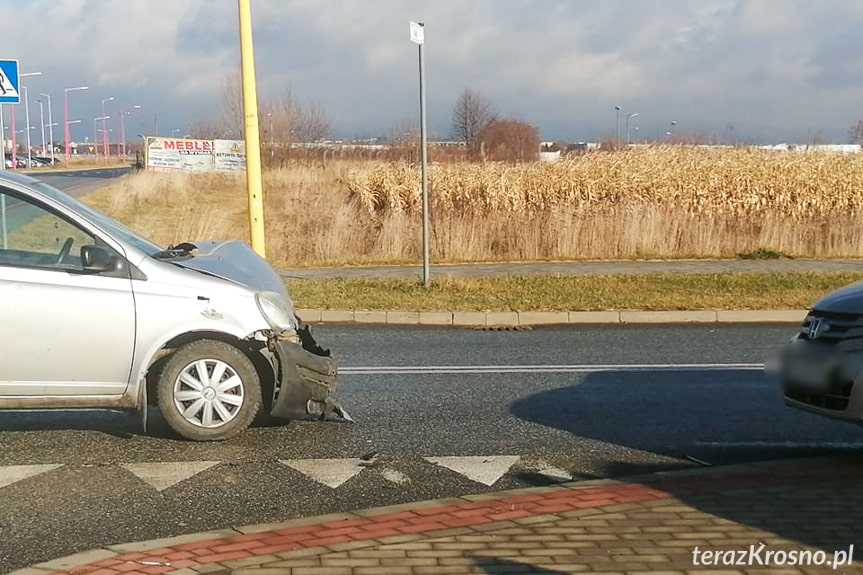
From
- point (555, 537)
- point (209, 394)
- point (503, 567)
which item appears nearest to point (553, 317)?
point (209, 394)

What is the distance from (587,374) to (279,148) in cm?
3612

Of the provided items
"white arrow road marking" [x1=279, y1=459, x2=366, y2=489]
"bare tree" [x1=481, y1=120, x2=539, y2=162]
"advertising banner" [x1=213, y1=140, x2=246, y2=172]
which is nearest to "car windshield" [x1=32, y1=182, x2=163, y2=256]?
"white arrow road marking" [x1=279, y1=459, x2=366, y2=489]

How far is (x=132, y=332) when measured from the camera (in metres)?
6.57

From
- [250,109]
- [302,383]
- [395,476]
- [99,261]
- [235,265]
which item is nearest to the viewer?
[395,476]

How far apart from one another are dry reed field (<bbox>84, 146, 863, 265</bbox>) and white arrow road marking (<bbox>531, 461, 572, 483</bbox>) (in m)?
13.9

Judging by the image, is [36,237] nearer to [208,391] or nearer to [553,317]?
[208,391]

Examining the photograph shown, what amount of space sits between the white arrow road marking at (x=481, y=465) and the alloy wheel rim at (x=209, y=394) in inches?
53.7

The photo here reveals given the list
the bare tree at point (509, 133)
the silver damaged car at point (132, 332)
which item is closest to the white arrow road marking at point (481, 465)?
the silver damaged car at point (132, 332)

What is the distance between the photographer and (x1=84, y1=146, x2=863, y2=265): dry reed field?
67.1ft

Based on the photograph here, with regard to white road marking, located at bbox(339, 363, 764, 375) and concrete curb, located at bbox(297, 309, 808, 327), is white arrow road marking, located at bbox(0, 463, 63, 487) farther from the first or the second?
concrete curb, located at bbox(297, 309, 808, 327)

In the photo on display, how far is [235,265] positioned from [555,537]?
346cm

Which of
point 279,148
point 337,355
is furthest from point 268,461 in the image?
point 279,148

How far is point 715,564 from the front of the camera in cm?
437

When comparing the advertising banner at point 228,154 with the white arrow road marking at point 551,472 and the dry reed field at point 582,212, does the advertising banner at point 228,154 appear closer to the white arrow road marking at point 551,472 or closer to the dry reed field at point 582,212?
the dry reed field at point 582,212
